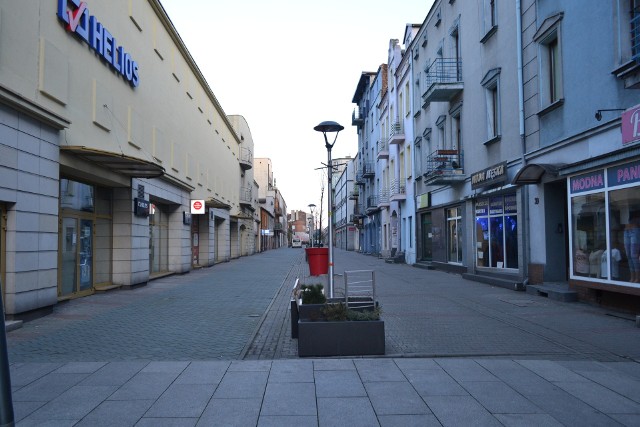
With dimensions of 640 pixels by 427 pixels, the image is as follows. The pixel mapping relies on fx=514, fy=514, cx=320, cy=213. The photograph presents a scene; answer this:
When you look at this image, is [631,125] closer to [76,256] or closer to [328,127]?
[328,127]

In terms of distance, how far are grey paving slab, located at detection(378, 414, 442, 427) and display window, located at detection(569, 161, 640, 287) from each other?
6.79 meters

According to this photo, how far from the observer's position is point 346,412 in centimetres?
462

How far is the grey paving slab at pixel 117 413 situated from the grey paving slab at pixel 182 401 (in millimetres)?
101

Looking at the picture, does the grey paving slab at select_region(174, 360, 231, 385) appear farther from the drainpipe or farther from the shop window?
the shop window

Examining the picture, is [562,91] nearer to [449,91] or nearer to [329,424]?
[449,91]

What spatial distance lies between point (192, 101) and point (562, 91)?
17884mm

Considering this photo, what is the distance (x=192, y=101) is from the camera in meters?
25.1

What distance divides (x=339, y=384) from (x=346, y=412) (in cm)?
82

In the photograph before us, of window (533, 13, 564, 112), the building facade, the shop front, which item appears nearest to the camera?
the shop front

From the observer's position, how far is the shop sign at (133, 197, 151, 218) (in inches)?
600

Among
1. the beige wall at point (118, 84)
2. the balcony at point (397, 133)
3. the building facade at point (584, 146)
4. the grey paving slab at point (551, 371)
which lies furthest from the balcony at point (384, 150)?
the grey paving slab at point (551, 371)

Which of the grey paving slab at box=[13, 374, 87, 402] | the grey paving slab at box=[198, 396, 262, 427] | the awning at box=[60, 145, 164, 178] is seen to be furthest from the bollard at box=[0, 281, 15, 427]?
the awning at box=[60, 145, 164, 178]

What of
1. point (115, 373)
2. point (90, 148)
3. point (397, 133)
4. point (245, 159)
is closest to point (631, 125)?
point (115, 373)

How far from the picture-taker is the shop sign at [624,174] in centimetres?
934
